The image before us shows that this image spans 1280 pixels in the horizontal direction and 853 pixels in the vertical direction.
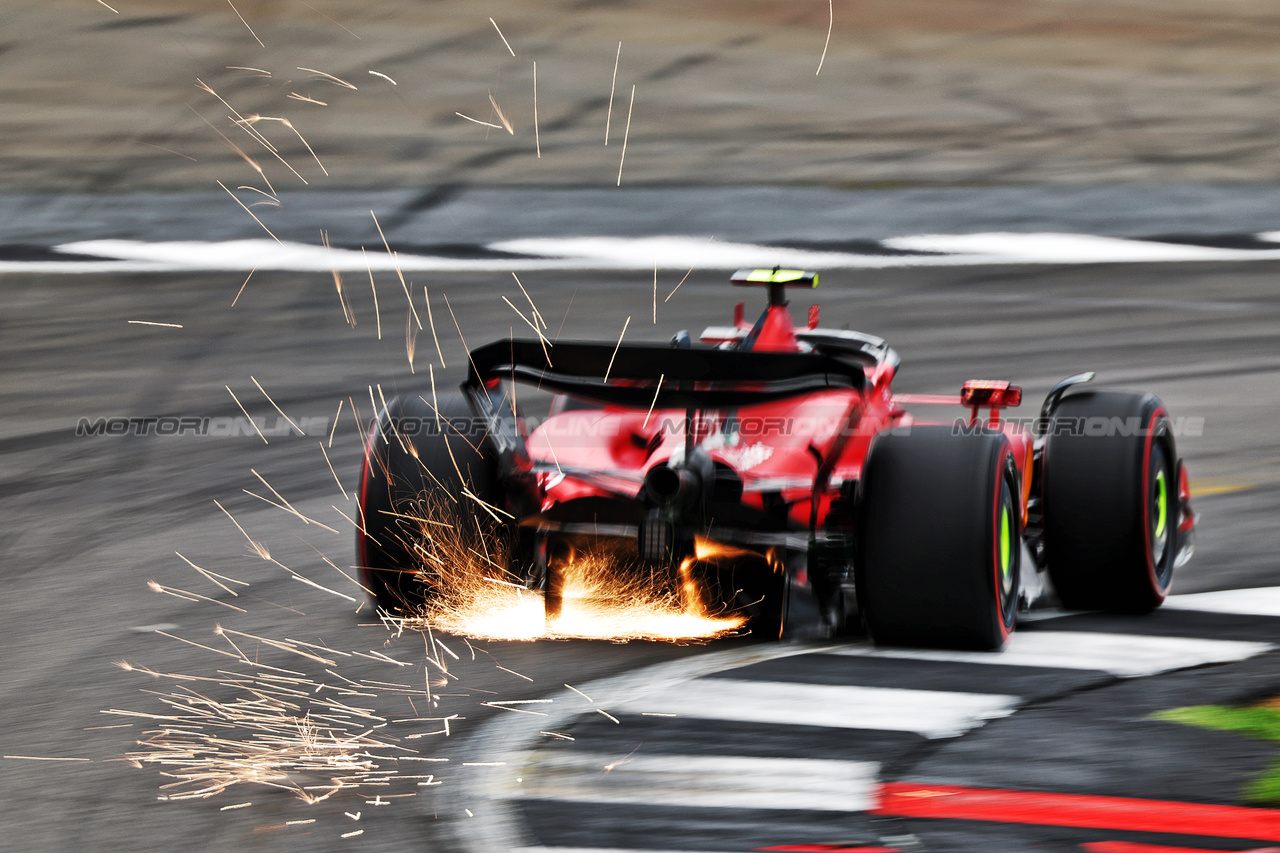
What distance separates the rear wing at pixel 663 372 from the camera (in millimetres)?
6094

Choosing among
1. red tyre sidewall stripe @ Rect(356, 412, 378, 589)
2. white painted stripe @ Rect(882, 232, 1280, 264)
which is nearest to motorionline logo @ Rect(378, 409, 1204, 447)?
red tyre sidewall stripe @ Rect(356, 412, 378, 589)

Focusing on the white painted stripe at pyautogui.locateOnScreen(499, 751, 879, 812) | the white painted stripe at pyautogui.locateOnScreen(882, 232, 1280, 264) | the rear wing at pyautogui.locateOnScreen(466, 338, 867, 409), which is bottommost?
the white painted stripe at pyautogui.locateOnScreen(499, 751, 879, 812)

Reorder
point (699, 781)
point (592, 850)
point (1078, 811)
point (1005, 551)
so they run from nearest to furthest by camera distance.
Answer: point (592, 850), point (1078, 811), point (699, 781), point (1005, 551)

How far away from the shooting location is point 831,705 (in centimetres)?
579

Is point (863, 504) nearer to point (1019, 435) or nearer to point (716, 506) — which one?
point (716, 506)

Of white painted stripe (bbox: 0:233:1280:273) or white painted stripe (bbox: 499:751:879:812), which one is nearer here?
white painted stripe (bbox: 499:751:879:812)

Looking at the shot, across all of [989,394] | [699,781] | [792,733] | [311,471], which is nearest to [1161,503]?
[989,394]

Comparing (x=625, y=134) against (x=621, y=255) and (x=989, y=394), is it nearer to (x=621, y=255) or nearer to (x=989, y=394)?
(x=621, y=255)

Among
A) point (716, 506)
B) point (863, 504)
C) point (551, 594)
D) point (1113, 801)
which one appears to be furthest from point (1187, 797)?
point (551, 594)

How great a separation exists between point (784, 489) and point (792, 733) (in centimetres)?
100

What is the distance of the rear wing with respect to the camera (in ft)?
20.0

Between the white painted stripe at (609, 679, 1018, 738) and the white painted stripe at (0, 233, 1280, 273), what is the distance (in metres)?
9.63

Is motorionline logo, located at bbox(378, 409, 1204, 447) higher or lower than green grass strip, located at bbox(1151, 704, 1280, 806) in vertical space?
higher

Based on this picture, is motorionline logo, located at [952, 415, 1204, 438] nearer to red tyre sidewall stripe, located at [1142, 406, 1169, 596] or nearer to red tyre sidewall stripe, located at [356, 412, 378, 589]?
red tyre sidewall stripe, located at [1142, 406, 1169, 596]
